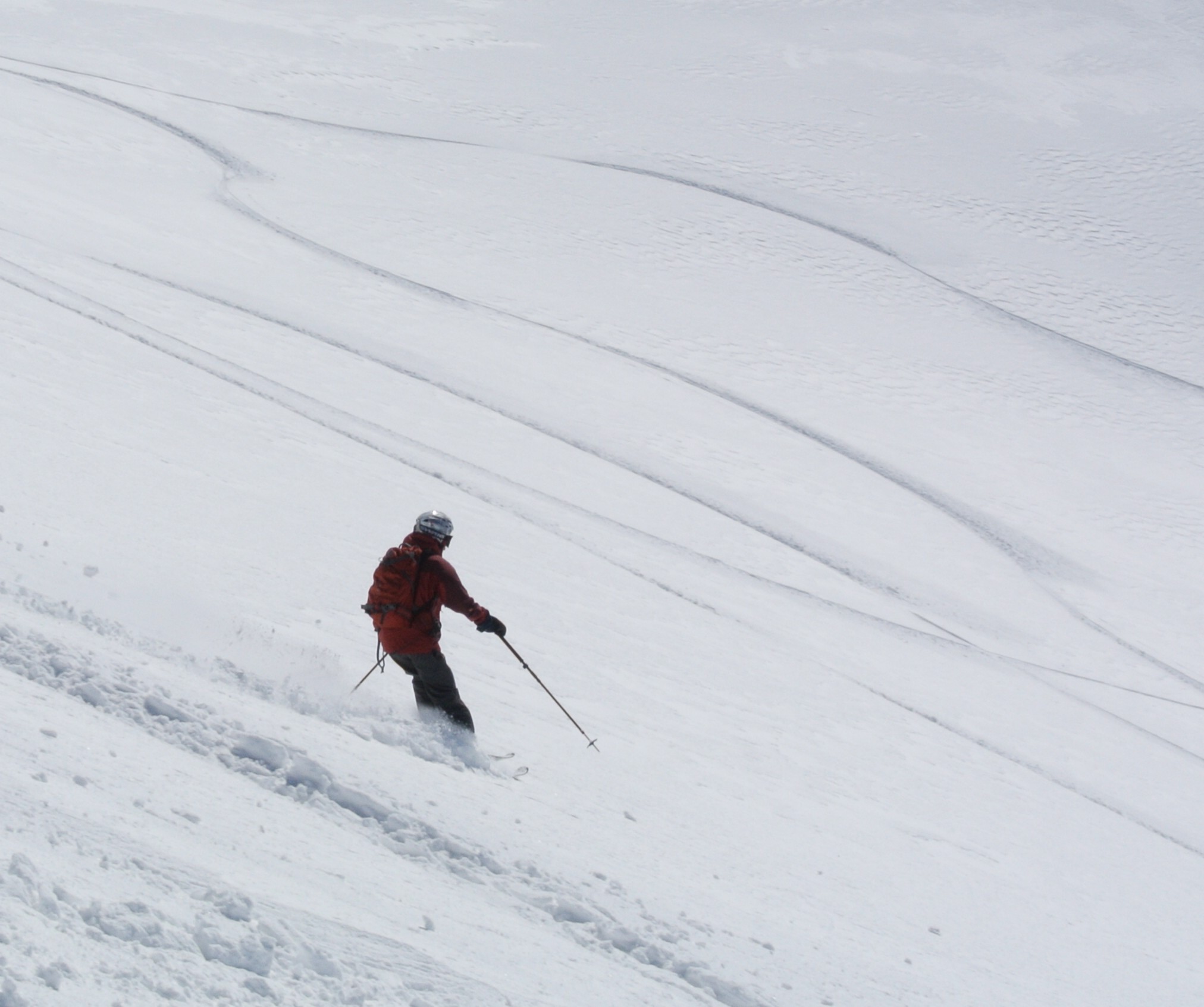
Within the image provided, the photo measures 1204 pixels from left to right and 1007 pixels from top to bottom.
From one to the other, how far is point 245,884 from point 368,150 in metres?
19.0

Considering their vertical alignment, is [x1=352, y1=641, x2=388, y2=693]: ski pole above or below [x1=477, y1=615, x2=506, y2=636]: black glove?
below

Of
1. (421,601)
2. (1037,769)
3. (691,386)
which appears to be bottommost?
(421,601)

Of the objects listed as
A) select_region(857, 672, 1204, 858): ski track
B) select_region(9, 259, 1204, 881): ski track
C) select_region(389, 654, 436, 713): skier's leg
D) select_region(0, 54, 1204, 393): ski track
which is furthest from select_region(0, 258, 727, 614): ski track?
select_region(0, 54, 1204, 393): ski track

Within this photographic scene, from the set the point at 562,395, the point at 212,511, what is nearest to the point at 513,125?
the point at 562,395

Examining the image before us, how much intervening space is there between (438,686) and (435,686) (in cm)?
2

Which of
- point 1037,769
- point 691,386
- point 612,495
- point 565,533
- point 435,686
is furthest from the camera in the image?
point 691,386

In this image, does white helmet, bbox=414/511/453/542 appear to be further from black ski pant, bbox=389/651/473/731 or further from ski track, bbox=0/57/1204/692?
ski track, bbox=0/57/1204/692

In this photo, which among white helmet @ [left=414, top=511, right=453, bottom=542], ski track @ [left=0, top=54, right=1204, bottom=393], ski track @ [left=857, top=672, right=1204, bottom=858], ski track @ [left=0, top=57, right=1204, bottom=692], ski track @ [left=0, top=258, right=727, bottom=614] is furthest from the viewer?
ski track @ [left=0, top=54, right=1204, bottom=393]

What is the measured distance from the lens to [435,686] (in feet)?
17.0

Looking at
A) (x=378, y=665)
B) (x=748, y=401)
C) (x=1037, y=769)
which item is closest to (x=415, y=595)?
(x=378, y=665)

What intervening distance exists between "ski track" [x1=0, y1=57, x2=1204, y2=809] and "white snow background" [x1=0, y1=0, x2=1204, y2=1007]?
90 millimetres

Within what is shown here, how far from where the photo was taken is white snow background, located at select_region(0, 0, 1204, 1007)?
12.9ft

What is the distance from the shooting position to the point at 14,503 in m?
6.05

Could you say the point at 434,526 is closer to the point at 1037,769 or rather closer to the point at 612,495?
the point at 1037,769
